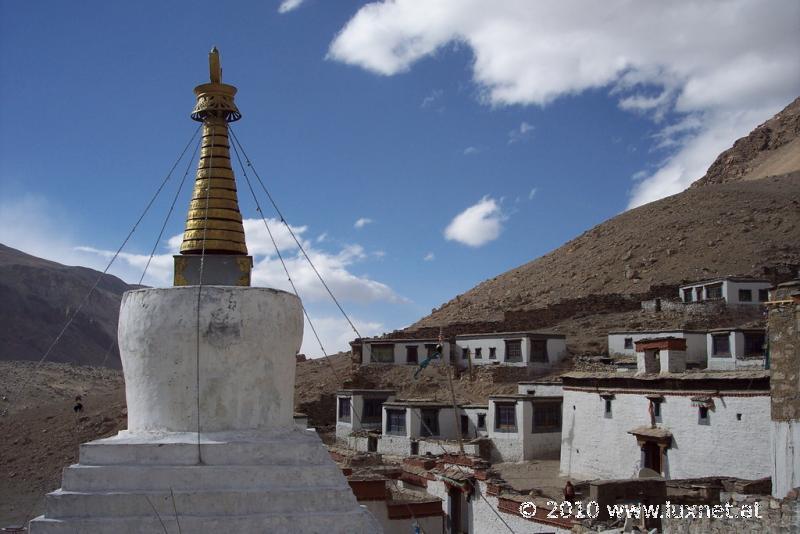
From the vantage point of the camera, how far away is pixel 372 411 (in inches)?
1242

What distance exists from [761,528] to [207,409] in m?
7.53

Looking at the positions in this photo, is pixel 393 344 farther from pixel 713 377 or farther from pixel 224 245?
pixel 224 245

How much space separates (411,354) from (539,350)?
21.1 feet

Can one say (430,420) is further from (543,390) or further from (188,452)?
(188,452)

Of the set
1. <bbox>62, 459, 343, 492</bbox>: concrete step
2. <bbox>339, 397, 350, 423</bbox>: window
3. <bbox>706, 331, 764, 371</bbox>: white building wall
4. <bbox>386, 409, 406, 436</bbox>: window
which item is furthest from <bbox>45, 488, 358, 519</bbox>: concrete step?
<bbox>339, 397, 350, 423</bbox>: window

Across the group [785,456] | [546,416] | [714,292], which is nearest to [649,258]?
[714,292]

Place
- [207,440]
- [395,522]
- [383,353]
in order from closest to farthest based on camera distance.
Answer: [207,440] < [395,522] < [383,353]

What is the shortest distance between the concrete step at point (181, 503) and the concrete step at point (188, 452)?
35 cm

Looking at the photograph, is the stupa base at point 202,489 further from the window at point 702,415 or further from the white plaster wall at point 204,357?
the window at point 702,415

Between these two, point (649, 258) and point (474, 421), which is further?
point (649, 258)

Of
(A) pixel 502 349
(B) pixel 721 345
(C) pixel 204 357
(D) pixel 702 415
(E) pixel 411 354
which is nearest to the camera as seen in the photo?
(C) pixel 204 357

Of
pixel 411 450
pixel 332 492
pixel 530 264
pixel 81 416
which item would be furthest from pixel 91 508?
pixel 530 264

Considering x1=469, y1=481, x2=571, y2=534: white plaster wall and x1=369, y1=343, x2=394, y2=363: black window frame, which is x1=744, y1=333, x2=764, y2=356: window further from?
x1=369, y1=343, x2=394, y2=363: black window frame

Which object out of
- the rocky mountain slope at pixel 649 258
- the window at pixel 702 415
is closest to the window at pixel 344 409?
the rocky mountain slope at pixel 649 258
